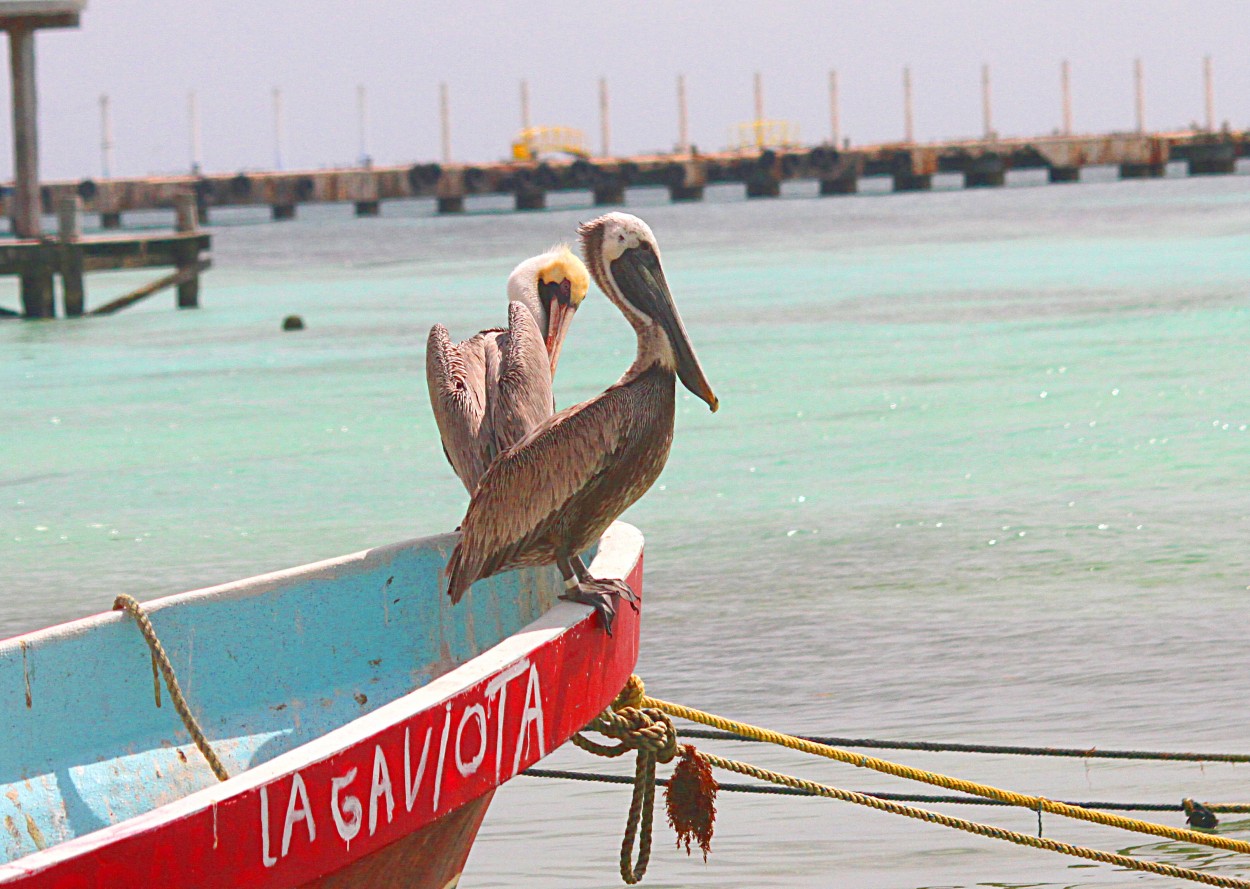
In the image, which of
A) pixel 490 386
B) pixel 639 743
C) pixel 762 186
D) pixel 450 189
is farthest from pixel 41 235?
pixel 762 186

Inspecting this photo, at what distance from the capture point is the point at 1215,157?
84.0m

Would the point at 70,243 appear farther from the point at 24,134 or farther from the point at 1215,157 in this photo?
the point at 1215,157

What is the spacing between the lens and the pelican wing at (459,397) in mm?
5297

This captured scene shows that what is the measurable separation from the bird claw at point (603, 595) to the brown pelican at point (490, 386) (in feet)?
1.90

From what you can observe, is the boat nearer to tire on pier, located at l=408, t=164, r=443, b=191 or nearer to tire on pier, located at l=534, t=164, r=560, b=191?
tire on pier, located at l=408, t=164, r=443, b=191

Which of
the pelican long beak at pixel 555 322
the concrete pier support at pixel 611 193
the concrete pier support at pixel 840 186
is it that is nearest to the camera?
the pelican long beak at pixel 555 322

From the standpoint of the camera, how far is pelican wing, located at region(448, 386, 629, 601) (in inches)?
182

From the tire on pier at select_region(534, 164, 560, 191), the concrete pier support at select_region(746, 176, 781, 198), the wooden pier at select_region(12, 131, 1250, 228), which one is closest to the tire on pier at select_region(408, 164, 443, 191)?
the wooden pier at select_region(12, 131, 1250, 228)

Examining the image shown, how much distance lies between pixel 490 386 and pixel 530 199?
7585 cm

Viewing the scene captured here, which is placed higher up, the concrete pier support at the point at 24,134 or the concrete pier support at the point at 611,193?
the concrete pier support at the point at 611,193

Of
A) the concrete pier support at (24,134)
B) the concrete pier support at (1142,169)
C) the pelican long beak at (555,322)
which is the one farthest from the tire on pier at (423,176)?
the pelican long beak at (555,322)

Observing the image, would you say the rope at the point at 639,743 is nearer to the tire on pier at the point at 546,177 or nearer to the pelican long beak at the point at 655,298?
the pelican long beak at the point at 655,298

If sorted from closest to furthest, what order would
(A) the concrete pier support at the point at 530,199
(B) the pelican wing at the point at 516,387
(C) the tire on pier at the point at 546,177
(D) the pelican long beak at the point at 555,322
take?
(B) the pelican wing at the point at 516,387 → (D) the pelican long beak at the point at 555,322 → (C) the tire on pier at the point at 546,177 → (A) the concrete pier support at the point at 530,199

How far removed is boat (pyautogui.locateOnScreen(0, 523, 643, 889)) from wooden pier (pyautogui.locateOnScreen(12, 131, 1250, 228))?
2813 inches
